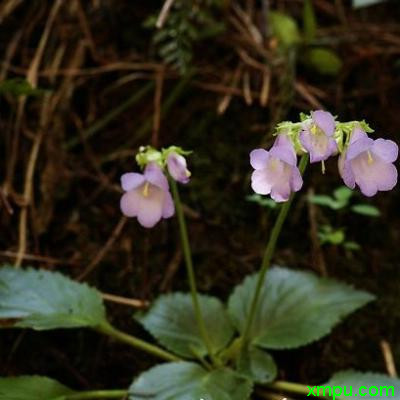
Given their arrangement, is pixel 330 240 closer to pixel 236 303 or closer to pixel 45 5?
pixel 236 303

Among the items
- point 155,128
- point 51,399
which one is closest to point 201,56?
point 155,128

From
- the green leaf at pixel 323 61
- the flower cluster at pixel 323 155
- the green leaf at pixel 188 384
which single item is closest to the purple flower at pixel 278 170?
the flower cluster at pixel 323 155

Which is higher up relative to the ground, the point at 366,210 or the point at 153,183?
the point at 153,183

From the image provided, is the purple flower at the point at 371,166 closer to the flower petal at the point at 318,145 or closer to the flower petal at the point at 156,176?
the flower petal at the point at 318,145

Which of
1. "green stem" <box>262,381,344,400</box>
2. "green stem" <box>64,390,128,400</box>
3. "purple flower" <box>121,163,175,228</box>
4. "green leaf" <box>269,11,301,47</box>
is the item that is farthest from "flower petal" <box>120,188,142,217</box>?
"green leaf" <box>269,11,301,47</box>

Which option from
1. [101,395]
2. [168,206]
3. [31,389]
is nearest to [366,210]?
[168,206]

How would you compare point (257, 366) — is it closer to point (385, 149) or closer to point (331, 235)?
point (331, 235)
